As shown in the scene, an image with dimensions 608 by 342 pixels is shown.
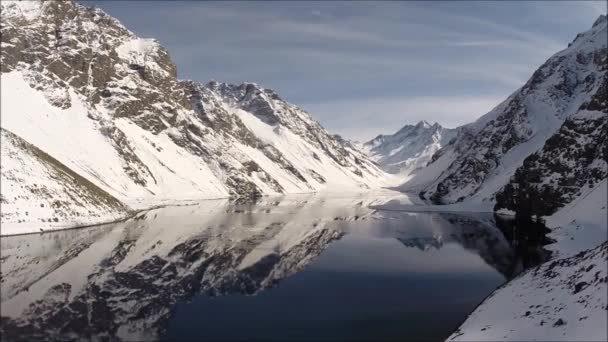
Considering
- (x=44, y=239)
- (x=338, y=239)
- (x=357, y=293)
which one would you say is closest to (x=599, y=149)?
(x=338, y=239)

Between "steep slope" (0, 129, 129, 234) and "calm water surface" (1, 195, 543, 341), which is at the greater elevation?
"steep slope" (0, 129, 129, 234)

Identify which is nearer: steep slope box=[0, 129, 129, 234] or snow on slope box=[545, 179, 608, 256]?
snow on slope box=[545, 179, 608, 256]

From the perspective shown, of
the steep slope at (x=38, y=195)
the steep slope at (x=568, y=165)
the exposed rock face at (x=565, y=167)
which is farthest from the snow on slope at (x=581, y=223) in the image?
the steep slope at (x=38, y=195)

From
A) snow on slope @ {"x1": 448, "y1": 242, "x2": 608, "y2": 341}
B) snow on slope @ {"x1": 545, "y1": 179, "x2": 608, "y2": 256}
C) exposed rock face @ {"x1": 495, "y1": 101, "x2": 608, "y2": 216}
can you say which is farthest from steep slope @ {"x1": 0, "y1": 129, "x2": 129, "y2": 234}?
exposed rock face @ {"x1": 495, "y1": 101, "x2": 608, "y2": 216}

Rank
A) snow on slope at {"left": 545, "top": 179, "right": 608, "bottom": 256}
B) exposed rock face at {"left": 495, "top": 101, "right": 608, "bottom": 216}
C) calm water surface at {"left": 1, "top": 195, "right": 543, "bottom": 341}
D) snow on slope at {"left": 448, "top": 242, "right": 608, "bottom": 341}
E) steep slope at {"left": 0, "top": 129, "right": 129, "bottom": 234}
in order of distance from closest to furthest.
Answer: snow on slope at {"left": 448, "top": 242, "right": 608, "bottom": 341}
calm water surface at {"left": 1, "top": 195, "right": 543, "bottom": 341}
snow on slope at {"left": 545, "top": 179, "right": 608, "bottom": 256}
steep slope at {"left": 0, "top": 129, "right": 129, "bottom": 234}
exposed rock face at {"left": 495, "top": 101, "right": 608, "bottom": 216}

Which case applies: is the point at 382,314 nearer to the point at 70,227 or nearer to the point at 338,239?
the point at 338,239

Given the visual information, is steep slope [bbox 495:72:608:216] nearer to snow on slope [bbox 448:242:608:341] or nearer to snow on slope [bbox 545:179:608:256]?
snow on slope [bbox 545:179:608:256]
